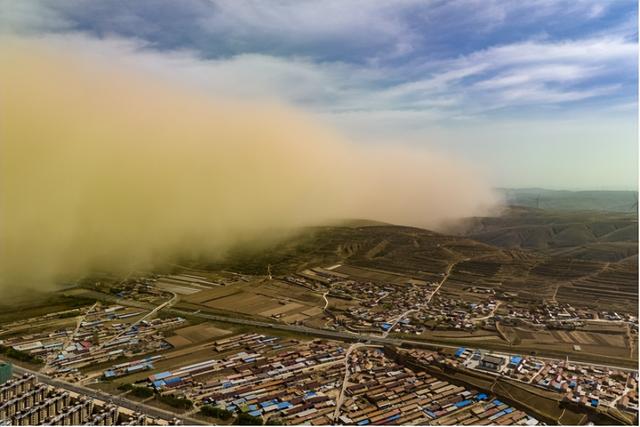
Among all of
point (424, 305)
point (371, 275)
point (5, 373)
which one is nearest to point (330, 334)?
point (424, 305)

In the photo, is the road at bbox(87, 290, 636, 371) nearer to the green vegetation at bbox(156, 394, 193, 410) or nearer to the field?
the field

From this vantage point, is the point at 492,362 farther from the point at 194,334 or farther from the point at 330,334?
the point at 194,334

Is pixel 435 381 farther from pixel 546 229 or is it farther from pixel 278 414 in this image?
pixel 546 229

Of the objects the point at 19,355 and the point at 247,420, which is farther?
the point at 19,355

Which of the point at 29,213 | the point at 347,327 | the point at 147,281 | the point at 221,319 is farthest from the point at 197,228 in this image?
the point at 347,327

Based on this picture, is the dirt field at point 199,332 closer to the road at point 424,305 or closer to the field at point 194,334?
the field at point 194,334

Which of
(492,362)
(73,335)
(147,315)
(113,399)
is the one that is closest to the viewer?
(113,399)

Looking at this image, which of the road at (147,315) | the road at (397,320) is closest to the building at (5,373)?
the road at (147,315)
